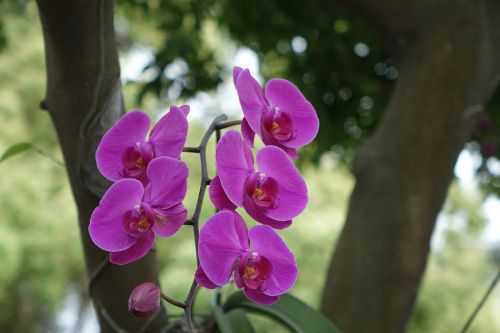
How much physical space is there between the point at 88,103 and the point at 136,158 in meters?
0.18

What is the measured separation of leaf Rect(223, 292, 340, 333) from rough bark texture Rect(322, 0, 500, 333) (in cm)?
30

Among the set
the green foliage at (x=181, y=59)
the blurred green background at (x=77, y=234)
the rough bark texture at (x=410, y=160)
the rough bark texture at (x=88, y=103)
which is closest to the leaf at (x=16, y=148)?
the rough bark texture at (x=88, y=103)

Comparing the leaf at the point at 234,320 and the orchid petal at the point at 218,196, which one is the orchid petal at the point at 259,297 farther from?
the leaf at the point at 234,320

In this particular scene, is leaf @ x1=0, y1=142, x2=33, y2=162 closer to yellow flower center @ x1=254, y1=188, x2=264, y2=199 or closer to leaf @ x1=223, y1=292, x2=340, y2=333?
leaf @ x1=223, y1=292, x2=340, y2=333

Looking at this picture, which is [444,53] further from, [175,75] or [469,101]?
[175,75]

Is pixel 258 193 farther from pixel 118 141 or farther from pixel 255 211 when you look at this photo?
pixel 118 141

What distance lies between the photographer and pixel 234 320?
698mm

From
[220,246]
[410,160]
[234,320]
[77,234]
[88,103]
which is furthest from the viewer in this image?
[77,234]

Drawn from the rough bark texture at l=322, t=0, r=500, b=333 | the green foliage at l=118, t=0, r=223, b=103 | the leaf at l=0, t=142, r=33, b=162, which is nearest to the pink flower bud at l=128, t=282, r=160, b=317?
the leaf at l=0, t=142, r=33, b=162

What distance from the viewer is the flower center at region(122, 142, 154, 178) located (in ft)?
1.44

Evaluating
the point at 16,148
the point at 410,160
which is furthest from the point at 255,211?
the point at 410,160

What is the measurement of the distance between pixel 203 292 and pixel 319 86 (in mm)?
2782

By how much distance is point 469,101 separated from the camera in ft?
3.41

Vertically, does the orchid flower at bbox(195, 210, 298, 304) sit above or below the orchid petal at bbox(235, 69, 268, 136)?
below
